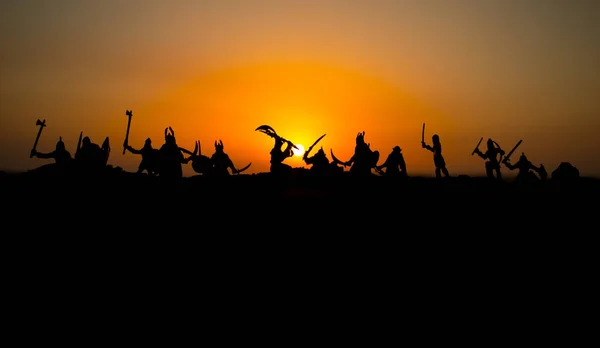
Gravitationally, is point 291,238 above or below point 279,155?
below

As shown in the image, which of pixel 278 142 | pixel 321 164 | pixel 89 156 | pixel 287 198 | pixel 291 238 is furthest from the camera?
pixel 321 164

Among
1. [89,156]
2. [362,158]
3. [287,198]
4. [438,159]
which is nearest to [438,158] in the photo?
[438,159]

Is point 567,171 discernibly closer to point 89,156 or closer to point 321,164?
point 321,164

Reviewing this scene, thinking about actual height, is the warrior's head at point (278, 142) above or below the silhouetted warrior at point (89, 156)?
above

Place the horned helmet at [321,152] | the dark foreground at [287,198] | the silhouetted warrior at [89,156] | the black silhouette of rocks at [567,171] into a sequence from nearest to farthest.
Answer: the dark foreground at [287,198] < the silhouetted warrior at [89,156] < the black silhouette of rocks at [567,171] < the horned helmet at [321,152]

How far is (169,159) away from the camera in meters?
17.1

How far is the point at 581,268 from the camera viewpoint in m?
10.1

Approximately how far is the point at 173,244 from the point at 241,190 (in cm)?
614

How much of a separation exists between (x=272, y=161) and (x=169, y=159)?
447cm

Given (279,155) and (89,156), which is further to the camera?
(279,155)

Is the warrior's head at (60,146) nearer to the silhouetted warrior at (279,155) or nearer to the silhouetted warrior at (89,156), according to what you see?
the silhouetted warrior at (89,156)

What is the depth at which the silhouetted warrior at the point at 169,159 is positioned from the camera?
1709cm

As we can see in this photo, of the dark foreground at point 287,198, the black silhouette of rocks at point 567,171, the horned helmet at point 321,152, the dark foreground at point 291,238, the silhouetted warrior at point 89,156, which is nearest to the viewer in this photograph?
the dark foreground at point 291,238

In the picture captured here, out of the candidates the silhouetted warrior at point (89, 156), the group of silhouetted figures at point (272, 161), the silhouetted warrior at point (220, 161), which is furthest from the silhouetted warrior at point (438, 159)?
the silhouetted warrior at point (89, 156)
